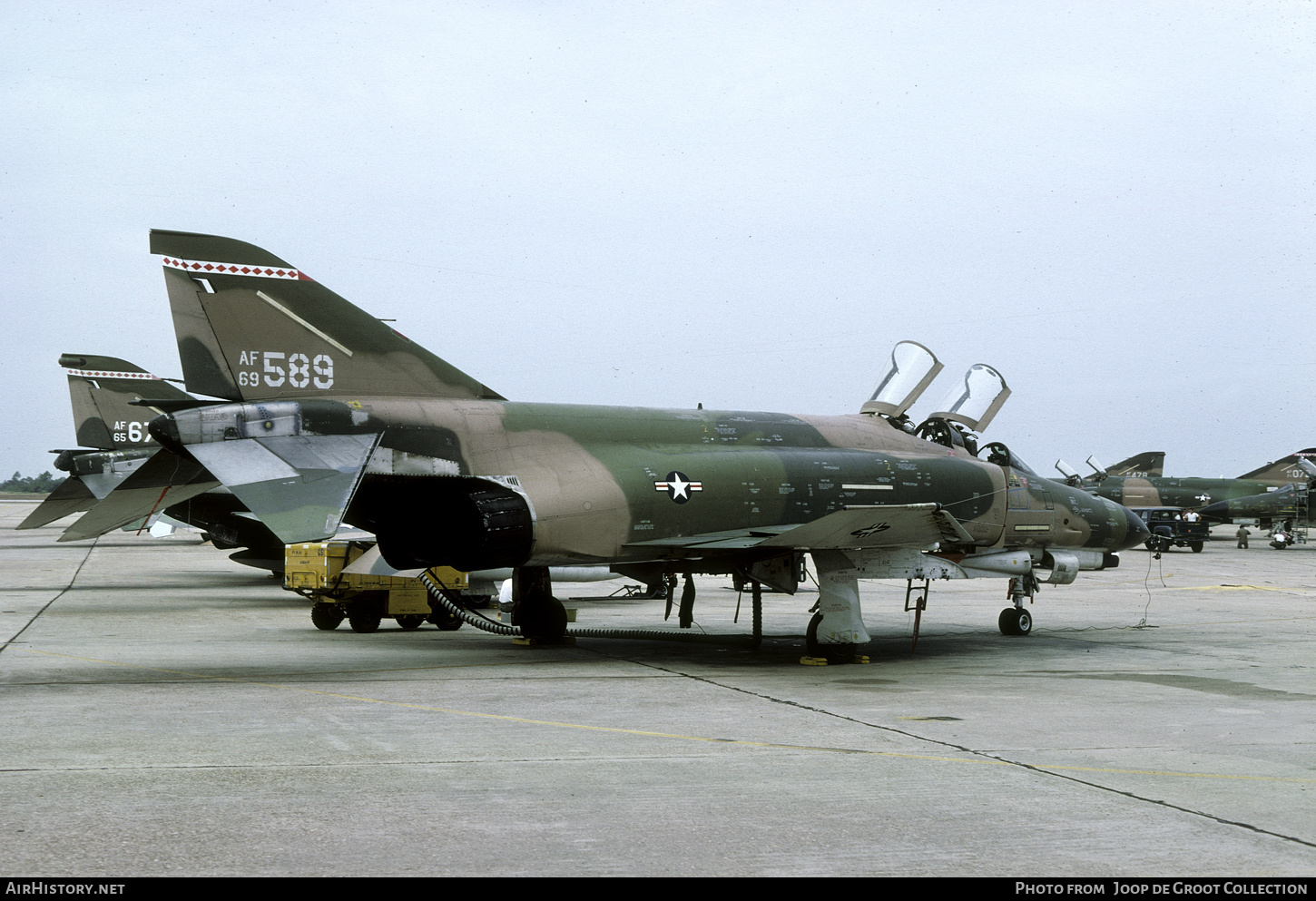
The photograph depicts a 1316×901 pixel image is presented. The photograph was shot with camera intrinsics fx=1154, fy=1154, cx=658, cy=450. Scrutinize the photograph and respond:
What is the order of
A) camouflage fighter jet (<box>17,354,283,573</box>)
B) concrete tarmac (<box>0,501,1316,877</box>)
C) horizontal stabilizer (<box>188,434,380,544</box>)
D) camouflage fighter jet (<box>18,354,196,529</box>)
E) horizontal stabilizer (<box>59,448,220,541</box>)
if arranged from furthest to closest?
camouflage fighter jet (<box>18,354,196,529</box>) < camouflage fighter jet (<box>17,354,283,573</box>) < horizontal stabilizer (<box>59,448,220,541</box>) < horizontal stabilizer (<box>188,434,380,544</box>) < concrete tarmac (<box>0,501,1316,877</box>)

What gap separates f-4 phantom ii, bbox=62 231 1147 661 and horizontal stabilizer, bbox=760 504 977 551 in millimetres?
34

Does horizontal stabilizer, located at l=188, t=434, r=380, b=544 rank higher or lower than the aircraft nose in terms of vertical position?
higher

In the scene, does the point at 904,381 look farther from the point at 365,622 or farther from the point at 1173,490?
the point at 1173,490

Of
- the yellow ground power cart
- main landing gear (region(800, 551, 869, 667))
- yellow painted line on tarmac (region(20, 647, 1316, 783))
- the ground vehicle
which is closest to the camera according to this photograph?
yellow painted line on tarmac (region(20, 647, 1316, 783))

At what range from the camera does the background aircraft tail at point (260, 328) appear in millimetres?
11281

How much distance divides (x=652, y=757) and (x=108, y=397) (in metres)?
23.3

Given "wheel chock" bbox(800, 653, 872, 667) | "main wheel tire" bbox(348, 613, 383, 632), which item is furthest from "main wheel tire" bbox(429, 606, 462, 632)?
"wheel chock" bbox(800, 653, 872, 667)

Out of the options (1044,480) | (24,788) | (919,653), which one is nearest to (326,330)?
(24,788)

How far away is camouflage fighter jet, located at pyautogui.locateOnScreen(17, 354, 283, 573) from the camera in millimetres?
24750

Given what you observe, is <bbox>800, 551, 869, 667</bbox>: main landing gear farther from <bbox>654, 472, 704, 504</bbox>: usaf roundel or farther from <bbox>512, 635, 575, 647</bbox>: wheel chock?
<bbox>512, 635, 575, 647</bbox>: wheel chock

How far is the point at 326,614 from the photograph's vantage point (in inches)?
690

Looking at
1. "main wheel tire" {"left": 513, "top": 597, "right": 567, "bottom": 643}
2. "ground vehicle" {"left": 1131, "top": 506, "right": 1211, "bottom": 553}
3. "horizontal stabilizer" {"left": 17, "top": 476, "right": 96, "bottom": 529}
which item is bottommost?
"main wheel tire" {"left": 513, "top": 597, "right": 567, "bottom": 643}

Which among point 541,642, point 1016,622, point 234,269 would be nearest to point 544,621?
point 541,642

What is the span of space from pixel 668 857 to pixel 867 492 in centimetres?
953
